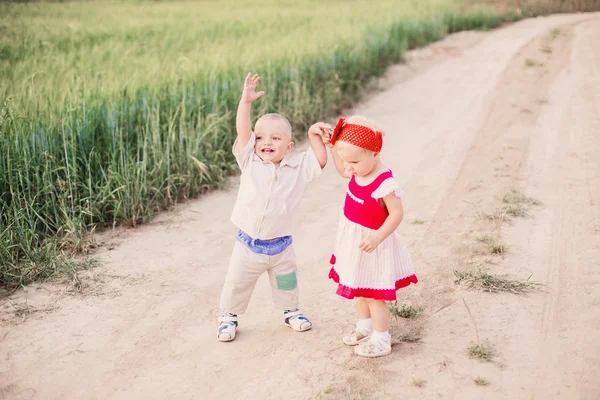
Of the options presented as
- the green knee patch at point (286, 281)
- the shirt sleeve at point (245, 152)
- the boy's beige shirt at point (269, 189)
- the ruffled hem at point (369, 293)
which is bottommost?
the green knee patch at point (286, 281)

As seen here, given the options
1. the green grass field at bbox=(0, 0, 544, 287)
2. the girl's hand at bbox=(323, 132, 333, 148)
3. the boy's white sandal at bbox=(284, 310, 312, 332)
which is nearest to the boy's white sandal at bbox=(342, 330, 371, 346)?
the boy's white sandal at bbox=(284, 310, 312, 332)

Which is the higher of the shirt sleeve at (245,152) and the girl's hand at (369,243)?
the shirt sleeve at (245,152)

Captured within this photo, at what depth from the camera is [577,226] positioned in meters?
4.95

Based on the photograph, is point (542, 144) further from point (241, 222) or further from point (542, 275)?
point (241, 222)

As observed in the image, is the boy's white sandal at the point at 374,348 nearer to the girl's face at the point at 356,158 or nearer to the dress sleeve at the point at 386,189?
the dress sleeve at the point at 386,189

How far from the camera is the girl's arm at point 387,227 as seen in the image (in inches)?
121

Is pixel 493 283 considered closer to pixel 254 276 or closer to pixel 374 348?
pixel 374 348

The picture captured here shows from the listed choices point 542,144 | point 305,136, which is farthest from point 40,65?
point 542,144

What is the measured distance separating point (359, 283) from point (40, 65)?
5201 mm

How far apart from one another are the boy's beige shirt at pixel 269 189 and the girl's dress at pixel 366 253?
0.97 ft

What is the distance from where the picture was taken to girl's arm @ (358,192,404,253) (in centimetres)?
308

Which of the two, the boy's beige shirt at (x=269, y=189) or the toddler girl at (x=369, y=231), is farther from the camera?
the boy's beige shirt at (x=269, y=189)

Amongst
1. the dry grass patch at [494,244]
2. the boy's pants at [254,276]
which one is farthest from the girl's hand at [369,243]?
the dry grass patch at [494,244]

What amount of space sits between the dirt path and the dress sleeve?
0.86m
